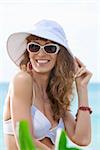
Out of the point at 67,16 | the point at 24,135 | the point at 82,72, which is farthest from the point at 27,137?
the point at 67,16

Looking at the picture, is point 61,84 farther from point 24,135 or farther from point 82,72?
point 24,135

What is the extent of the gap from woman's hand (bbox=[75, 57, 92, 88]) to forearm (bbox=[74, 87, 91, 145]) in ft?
0.07

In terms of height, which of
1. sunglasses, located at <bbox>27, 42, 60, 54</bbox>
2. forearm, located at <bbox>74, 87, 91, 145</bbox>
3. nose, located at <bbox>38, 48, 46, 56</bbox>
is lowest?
forearm, located at <bbox>74, 87, 91, 145</bbox>

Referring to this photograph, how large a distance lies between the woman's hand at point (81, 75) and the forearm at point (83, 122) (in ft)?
0.07

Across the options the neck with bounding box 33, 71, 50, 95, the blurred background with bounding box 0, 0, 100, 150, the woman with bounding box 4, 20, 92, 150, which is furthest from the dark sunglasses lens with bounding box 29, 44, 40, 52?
the blurred background with bounding box 0, 0, 100, 150

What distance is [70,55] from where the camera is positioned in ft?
4.37

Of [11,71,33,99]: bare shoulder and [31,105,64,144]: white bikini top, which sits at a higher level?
[11,71,33,99]: bare shoulder

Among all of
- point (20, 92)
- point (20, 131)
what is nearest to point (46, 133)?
point (20, 92)

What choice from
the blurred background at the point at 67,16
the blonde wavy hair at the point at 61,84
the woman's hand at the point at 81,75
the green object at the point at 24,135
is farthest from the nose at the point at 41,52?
the blurred background at the point at 67,16

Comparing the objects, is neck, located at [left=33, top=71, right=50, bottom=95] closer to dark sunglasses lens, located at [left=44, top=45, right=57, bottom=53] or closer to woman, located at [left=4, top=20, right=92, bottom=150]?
woman, located at [left=4, top=20, right=92, bottom=150]

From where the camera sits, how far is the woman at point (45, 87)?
1.20 meters

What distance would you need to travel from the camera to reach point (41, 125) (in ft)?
4.10

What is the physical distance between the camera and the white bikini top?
→ 124cm

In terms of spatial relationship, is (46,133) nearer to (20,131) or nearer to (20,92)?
(20,92)
